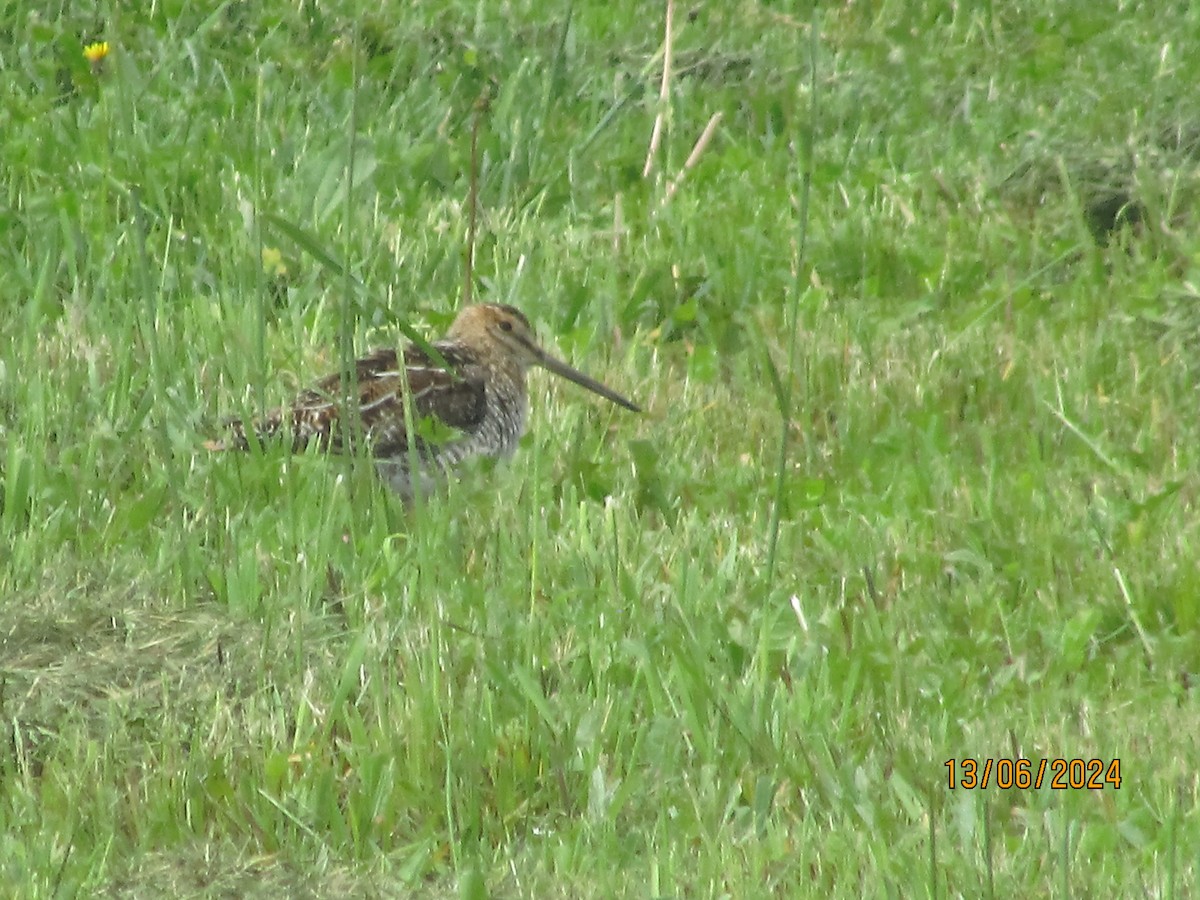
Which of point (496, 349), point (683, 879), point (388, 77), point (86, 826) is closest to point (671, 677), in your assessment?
point (683, 879)

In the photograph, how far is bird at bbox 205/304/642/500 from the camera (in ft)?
17.3

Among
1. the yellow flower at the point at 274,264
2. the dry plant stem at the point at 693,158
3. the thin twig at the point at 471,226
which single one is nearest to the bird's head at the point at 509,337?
the thin twig at the point at 471,226

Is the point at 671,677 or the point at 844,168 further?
the point at 844,168

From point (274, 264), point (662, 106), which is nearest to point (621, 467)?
point (274, 264)

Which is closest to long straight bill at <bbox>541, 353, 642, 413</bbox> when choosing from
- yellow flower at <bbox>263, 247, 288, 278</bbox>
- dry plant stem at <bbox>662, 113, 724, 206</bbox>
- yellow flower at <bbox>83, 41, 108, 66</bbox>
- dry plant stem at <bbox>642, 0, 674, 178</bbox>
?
yellow flower at <bbox>263, 247, 288, 278</bbox>

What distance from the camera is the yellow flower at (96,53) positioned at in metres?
7.57

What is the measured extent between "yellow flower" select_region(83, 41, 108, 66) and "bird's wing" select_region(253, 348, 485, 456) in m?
2.32

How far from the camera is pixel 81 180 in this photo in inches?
270

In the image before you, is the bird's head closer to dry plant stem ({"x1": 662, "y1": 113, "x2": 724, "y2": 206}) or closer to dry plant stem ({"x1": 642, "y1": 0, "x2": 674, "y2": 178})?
dry plant stem ({"x1": 662, "y1": 113, "x2": 724, "y2": 206})

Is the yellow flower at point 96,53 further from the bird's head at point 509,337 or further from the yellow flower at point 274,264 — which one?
the bird's head at point 509,337

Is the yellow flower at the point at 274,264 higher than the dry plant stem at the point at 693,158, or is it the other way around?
the dry plant stem at the point at 693,158

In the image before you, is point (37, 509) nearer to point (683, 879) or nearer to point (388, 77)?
point (683, 879)

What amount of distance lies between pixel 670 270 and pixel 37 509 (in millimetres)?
2549

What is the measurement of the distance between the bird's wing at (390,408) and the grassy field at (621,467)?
0.18 meters
